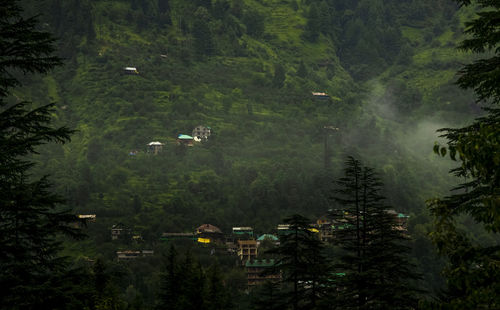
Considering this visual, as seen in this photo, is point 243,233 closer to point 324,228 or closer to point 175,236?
point 175,236

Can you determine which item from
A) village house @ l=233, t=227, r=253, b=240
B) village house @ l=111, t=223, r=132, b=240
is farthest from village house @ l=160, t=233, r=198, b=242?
village house @ l=233, t=227, r=253, b=240

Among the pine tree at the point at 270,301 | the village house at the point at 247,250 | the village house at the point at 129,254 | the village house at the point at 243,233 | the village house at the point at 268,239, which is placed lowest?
the pine tree at the point at 270,301

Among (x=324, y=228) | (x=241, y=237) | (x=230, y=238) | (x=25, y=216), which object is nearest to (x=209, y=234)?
(x=230, y=238)

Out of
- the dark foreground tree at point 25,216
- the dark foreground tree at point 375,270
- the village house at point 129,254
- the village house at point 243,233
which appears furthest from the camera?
the village house at point 243,233

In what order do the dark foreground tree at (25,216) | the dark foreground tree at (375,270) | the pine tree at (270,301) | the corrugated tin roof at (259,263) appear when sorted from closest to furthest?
the dark foreground tree at (25,216) < the dark foreground tree at (375,270) < the pine tree at (270,301) < the corrugated tin roof at (259,263)

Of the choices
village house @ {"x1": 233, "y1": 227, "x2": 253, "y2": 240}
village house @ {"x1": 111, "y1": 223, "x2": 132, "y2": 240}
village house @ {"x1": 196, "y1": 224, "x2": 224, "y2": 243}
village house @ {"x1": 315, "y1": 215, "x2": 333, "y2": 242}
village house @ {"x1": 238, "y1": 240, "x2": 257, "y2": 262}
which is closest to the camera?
village house @ {"x1": 238, "y1": 240, "x2": 257, "y2": 262}

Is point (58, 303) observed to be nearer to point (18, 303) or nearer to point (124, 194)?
point (18, 303)

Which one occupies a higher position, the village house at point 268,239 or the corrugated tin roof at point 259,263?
the village house at point 268,239

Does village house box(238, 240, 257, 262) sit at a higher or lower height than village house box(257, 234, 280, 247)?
lower

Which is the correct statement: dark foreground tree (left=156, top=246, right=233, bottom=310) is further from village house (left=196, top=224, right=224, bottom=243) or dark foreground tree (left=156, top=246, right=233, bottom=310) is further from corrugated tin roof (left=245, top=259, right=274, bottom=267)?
village house (left=196, top=224, right=224, bottom=243)

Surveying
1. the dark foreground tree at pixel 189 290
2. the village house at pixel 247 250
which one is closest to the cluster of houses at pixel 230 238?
the village house at pixel 247 250

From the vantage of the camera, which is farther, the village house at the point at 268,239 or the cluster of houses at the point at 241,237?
the village house at the point at 268,239

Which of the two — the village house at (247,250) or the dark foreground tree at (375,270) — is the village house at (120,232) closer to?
the village house at (247,250)

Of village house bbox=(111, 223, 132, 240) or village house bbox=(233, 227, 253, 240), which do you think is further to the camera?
village house bbox=(111, 223, 132, 240)
